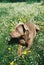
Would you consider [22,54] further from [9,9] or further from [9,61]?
[9,9]

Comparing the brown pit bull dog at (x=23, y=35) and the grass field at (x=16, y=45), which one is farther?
the brown pit bull dog at (x=23, y=35)

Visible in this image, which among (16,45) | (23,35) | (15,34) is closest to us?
(15,34)

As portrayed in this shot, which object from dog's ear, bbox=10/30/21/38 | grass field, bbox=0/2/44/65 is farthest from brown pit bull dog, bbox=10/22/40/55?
grass field, bbox=0/2/44/65

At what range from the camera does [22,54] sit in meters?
7.21

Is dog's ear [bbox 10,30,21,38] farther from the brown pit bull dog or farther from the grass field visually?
the grass field

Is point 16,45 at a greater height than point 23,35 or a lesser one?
lesser

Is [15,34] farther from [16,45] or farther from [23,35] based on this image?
[16,45]

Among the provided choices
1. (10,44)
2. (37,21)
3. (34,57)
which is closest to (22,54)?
(34,57)

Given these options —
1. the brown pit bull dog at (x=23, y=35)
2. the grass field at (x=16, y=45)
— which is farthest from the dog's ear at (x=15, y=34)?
the grass field at (x=16, y=45)

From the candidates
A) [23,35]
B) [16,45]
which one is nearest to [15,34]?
[23,35]

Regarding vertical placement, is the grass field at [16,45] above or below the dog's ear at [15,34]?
below

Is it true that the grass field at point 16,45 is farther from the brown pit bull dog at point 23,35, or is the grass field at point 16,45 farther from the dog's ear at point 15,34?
the dog's ear at point 15,34

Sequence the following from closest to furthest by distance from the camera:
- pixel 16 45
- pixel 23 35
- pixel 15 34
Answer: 1. pixel 15 34
2. pixel 23 35
3. pixel 16 45

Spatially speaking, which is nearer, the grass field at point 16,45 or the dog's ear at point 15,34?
the grass field at point 16,45
